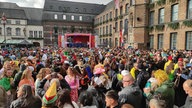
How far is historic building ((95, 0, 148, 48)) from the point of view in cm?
2716

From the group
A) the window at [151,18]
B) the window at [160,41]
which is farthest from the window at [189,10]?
the window at [151,18]

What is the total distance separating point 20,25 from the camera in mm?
55531

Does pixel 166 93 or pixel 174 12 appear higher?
pixel 174 12

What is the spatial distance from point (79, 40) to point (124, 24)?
1286cm

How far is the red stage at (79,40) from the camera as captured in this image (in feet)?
143

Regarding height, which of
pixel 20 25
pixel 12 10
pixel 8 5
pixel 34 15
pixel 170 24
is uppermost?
pixel 8 5

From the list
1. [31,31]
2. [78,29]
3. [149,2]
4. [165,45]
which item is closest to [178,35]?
[165,45]

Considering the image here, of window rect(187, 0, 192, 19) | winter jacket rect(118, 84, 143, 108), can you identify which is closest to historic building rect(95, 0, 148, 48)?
window rect(187, 0, 192, 19)

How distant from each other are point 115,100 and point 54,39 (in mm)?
55948

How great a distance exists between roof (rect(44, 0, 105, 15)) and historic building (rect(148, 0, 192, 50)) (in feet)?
122

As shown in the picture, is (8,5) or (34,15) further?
(34,15)

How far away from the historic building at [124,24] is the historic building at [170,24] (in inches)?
48.1

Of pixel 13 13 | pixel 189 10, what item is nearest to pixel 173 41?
pixel 189 10

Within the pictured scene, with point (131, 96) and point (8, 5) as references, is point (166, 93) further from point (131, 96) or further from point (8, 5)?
point (8, 5)
